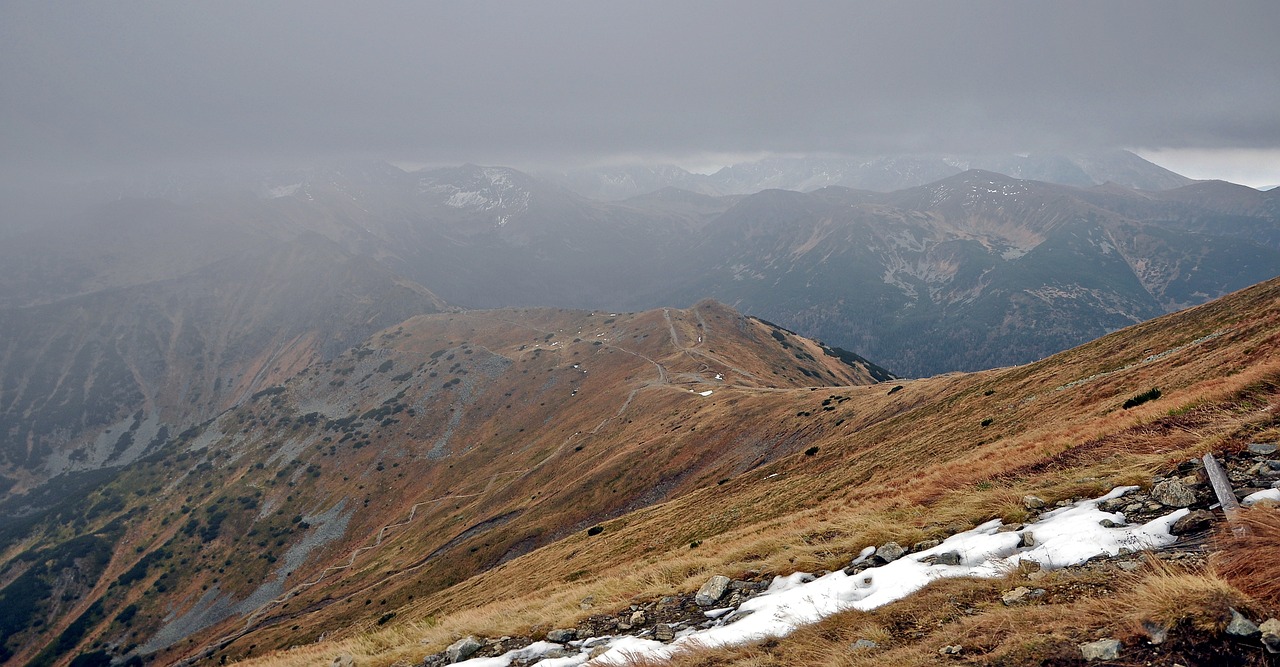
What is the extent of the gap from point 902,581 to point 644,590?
23.3 ft

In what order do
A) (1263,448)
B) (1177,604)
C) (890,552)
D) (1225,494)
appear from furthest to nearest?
(890,552), (1263,448), (1225,494), (1177,604)

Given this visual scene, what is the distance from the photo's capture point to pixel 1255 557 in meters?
6.23

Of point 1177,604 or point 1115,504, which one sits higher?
point 1177,604

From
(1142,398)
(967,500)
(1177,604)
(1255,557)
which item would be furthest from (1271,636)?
(1142,398)

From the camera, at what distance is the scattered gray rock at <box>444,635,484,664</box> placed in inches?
511

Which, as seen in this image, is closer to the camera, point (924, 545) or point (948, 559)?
point (948, 559)

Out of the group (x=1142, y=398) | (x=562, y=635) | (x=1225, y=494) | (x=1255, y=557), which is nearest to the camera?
(x=1255, y=557)

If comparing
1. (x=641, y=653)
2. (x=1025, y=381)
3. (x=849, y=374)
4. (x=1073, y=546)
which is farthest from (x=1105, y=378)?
(x=849, y=374)

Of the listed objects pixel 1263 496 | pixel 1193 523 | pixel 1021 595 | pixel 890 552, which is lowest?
pixel 890 552

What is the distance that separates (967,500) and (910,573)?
17.1 feet

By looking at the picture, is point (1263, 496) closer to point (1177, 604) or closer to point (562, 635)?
point (1177, 604)

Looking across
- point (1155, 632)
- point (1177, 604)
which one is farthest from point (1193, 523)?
point (1155, 632)

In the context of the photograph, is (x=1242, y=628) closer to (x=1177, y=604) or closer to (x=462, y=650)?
(x=1177, y=604)

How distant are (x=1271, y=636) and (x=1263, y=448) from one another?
325 inches
